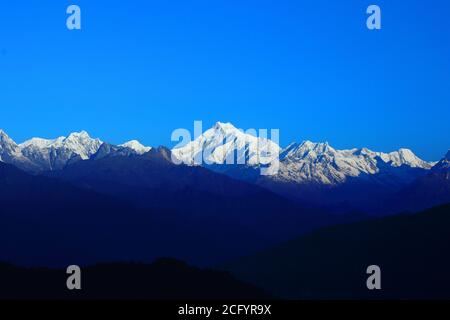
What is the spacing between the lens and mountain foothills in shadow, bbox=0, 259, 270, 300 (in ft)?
428

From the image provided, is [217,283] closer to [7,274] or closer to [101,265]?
[101,265]

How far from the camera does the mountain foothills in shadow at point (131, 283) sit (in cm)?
13038

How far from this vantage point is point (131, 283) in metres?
135
